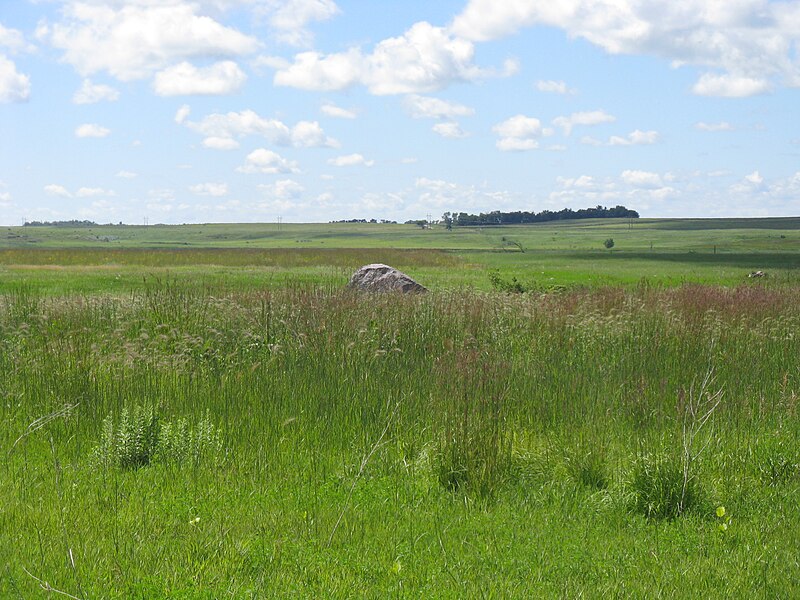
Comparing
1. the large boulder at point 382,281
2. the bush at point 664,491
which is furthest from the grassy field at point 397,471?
the large boulder at point 382,281

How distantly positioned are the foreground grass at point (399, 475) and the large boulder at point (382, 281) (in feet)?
32.6

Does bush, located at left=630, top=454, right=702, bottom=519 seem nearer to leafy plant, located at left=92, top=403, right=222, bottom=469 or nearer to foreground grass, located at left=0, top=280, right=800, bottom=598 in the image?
foreground grass, located at left=0, top=280, right=800, bottom=598

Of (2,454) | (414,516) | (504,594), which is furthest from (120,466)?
(504,594)

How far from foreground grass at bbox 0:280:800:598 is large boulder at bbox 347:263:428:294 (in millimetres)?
9943

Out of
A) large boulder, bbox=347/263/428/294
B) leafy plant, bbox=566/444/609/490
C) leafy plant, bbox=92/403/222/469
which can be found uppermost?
large boulder, bbox=347/263/428/294

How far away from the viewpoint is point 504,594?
14.5 ft

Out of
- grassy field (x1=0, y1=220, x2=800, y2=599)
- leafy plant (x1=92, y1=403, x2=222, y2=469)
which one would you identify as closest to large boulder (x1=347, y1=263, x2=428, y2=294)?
grassy field (x1=0, y1=220, x2=800, y2=599)

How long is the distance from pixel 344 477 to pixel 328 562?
1.54 meters

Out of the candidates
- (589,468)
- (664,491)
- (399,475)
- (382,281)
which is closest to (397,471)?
(399,475)

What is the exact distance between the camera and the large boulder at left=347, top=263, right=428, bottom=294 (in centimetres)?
2152

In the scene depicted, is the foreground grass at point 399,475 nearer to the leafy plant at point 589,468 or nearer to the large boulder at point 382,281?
the leafy plant at point 589,468

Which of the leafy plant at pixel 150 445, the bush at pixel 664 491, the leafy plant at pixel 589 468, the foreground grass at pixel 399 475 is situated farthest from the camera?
the leafy plant at pixel 150 445

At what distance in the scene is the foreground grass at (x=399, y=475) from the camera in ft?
15.3

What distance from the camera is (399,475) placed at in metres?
6.37
